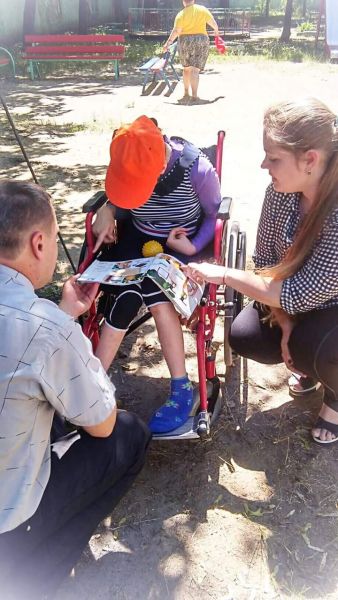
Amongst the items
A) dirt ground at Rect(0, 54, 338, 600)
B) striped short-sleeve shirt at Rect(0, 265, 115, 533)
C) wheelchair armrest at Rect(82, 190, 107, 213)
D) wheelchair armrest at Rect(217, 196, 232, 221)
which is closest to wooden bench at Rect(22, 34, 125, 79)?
dirt ground at Rect(0, 54, 338, 600)

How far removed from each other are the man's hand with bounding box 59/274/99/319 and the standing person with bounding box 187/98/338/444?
1.33 feet

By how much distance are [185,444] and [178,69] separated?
10.9 meters

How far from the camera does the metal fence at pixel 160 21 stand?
20.4 m

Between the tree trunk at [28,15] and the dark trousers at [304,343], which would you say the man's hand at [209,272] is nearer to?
the dark trousers at [304,343]

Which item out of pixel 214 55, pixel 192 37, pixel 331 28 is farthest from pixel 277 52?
Answer: pixel 192 37

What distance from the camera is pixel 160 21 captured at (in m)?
21.6

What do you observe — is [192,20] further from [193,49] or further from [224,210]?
[224,210]

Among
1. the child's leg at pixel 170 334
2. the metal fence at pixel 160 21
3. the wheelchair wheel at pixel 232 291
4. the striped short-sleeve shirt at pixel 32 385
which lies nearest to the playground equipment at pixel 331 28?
the metal fence at pixel 160 21

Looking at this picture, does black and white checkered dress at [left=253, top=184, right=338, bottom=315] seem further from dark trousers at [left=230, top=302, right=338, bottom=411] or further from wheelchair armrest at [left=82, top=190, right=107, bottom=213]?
wheelchair armrest at [left=82, top=190, right=107, bottom=213]

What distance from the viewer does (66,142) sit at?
6.45m

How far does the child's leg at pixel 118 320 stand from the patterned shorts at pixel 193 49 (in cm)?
712

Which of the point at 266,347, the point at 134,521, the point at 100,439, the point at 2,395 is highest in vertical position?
the point at 2,395

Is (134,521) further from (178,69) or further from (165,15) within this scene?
(165,15)

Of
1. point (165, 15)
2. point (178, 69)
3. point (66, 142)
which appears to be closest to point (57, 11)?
point (165, 15)
